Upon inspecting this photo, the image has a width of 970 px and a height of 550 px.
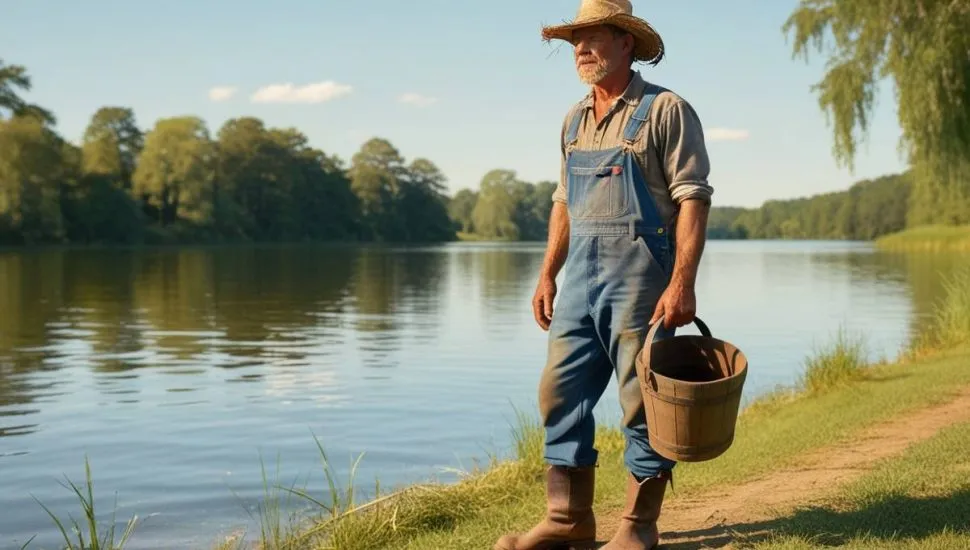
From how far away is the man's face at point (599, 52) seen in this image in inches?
168

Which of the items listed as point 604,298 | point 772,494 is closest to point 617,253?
point 604,298

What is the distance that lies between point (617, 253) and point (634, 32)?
929 millimetres

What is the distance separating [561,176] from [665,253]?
703 mm

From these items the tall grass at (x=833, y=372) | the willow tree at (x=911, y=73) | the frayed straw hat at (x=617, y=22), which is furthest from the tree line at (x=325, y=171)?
the frayed straw hat at (x=617, y=22)

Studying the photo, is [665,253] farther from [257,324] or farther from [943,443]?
[257,324]

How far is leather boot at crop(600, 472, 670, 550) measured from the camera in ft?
13.8

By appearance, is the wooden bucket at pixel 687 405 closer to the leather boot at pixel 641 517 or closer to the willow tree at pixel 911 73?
the leather boot at pixel 641 517

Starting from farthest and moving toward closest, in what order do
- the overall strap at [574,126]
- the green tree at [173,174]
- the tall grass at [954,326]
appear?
the green tree at [173,174] < the tall grass at [954,326] < the overall strap at [574,126]

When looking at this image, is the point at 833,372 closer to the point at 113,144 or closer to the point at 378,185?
the point at 113,144

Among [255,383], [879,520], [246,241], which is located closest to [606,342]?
[879,520]

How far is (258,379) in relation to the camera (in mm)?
13672

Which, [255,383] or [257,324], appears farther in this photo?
[257,324]

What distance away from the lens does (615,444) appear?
7535mm

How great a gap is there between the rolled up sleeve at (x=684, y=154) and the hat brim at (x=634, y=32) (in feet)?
1.16
